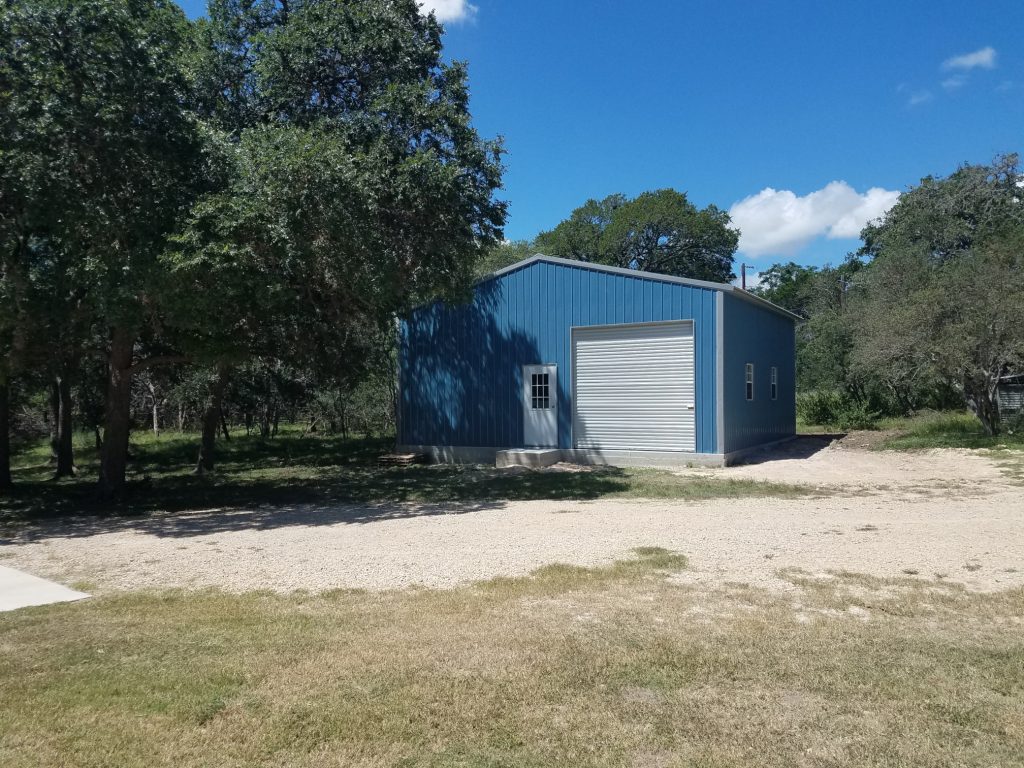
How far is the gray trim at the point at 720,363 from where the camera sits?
1636 centimetres

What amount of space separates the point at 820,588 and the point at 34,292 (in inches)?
419

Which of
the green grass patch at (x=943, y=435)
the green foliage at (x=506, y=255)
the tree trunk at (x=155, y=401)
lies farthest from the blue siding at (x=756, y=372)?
the tree trunk at (x=155, y=401)

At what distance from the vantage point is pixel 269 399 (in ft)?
83.0

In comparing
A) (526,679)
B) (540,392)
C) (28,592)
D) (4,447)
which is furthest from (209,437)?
(526,679)

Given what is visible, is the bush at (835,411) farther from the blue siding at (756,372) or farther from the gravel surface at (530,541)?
the gravel surface at (530,541)

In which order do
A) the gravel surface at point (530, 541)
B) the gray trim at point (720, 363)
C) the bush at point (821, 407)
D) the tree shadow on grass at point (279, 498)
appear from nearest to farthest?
the gravel surface at point (530, 541), the tree shadow on grass at point (279, 498), the gray trim at point (720, 363), the bush at point (821, 407)

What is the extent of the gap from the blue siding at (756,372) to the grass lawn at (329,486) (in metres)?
3.16

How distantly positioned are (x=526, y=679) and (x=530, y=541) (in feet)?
13.9

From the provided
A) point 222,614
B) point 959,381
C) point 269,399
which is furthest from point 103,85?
point 959,381

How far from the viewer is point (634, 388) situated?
17422 mm

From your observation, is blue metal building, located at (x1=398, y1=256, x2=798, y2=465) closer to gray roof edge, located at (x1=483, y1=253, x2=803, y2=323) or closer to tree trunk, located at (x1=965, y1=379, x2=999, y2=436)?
gray roof edge, located at (x1=483, y1=253, x2=803, y2=323)

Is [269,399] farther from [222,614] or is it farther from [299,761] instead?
[299,761]

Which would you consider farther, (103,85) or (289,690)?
(103,85)

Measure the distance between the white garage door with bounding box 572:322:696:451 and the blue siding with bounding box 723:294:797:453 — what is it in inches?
37.9
